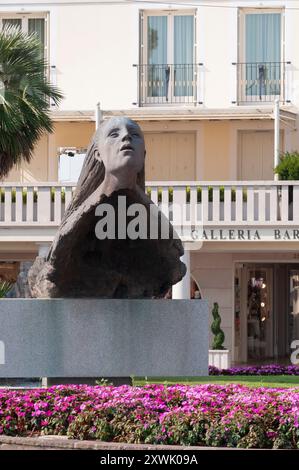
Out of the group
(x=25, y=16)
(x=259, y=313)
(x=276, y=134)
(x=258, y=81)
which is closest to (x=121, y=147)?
(x=276, y=134)

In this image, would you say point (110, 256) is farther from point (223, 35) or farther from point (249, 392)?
point (223, 35)

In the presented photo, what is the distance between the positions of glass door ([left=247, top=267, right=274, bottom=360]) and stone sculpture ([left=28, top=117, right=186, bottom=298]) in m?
24.1

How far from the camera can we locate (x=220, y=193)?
34469 mm

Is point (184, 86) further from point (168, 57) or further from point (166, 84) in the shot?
point (168, 57)

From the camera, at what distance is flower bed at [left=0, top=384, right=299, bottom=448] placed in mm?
13328

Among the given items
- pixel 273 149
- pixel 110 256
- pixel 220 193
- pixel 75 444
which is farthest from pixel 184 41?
pixel 75 444

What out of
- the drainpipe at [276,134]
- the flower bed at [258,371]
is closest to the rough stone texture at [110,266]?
the flower bed at [258,371]

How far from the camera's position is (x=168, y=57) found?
39.1 meters

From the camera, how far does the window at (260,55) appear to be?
126 feet

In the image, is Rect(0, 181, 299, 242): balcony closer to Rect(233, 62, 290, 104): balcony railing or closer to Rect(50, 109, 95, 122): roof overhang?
Rect(50, 109, 95, 122): roof overhang

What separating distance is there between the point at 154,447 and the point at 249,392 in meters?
2.03

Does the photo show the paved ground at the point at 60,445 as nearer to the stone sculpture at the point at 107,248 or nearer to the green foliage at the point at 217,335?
the stone sculpture at the point at 107,248

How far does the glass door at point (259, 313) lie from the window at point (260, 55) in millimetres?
5157

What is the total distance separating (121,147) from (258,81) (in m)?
23.3
